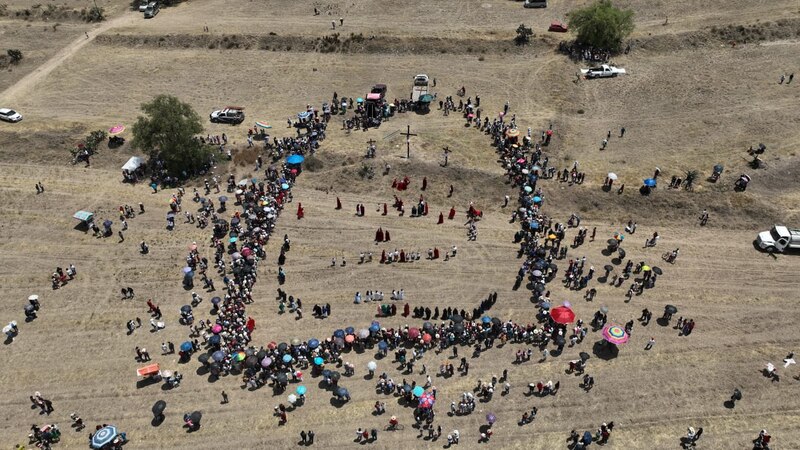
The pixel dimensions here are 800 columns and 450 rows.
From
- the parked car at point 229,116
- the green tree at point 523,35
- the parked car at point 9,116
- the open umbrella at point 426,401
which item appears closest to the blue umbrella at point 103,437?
the open umbrella at point 426,401

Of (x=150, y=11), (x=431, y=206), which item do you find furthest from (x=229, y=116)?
(x=150, y=11)

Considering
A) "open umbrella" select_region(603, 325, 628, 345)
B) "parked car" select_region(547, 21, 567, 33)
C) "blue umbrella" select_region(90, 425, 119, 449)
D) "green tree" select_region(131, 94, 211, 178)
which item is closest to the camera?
"blue umbrella" select_region(90, 425, 119, 449)

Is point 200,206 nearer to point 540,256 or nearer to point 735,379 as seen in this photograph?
point 540,256

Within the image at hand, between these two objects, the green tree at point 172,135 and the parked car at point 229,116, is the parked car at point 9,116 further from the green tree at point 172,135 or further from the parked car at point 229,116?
the parked car at point 229,116

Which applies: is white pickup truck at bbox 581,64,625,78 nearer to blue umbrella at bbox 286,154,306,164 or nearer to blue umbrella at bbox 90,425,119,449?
blue umbrella at bbox 286,154,306,164

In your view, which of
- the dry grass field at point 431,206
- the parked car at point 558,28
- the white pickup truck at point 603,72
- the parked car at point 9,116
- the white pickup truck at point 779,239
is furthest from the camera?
the parked car at point 558,28

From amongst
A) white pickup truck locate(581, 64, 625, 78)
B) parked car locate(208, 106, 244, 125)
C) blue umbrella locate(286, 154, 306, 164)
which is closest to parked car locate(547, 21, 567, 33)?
white pickup truck locate(581, 64, 625, 78)

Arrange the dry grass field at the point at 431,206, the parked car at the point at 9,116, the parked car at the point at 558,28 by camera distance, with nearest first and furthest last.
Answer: the dry grass field at the point at 431,206
the parked car at the point at 9,116
the parked car at the point at 558,28
